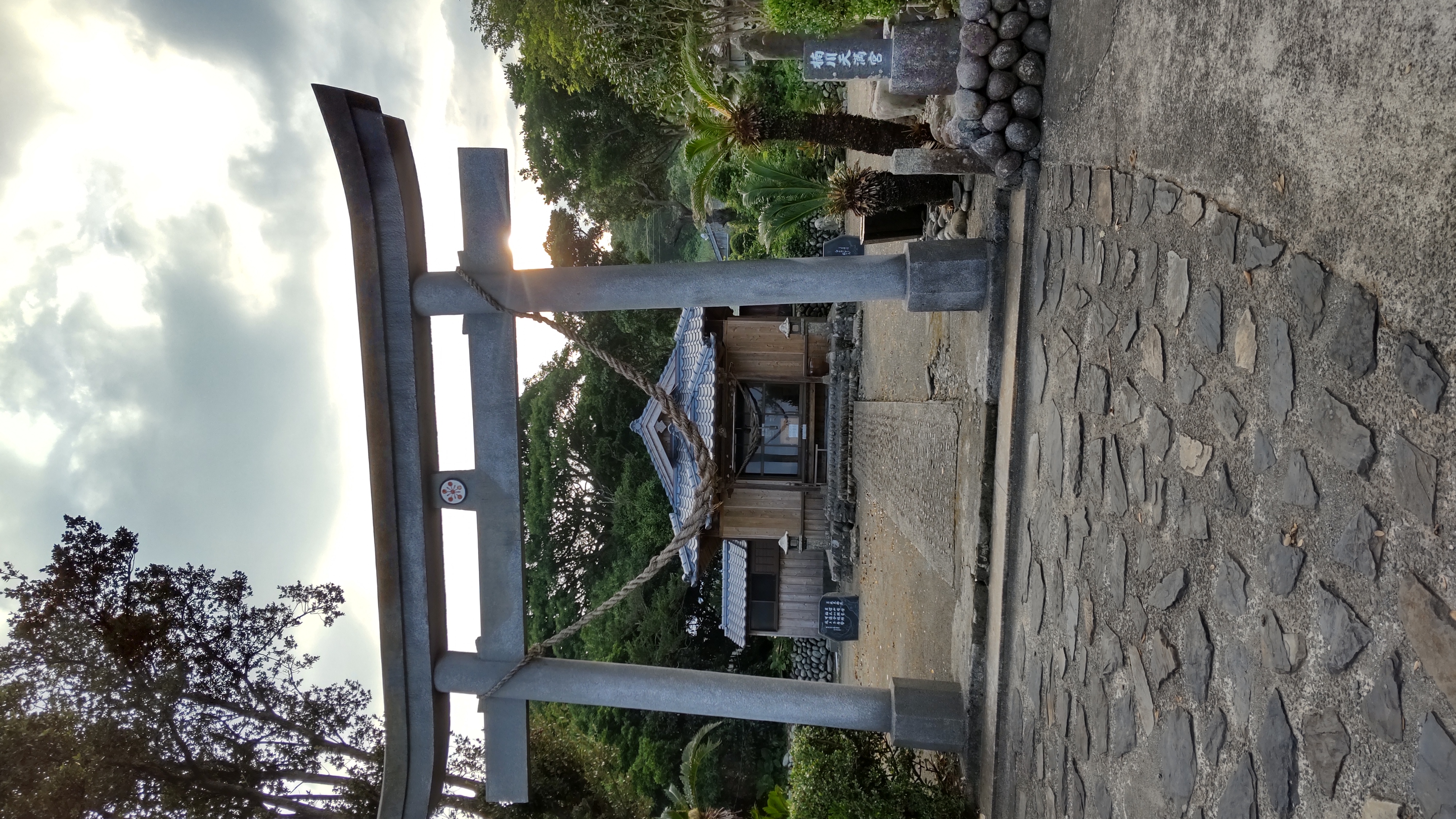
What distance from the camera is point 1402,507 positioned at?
→ 188 cm

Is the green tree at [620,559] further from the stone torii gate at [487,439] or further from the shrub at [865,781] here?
the stone torii gate at [487,439]

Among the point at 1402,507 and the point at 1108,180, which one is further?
the point at 1108,180

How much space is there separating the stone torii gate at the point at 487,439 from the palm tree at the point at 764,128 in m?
2.25

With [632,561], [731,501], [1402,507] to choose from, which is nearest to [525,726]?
[1402,507]

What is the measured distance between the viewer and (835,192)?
8188 mm

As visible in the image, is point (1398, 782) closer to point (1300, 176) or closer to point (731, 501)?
point (1300, 176)

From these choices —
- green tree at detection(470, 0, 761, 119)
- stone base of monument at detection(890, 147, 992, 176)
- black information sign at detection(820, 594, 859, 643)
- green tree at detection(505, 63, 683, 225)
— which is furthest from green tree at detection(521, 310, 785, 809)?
stone base of monument at detection(890, 147, 992, 176)

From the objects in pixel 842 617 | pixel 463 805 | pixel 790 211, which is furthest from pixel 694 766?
pixel 790 211

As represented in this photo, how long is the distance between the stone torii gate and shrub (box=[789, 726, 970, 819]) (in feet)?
1.94

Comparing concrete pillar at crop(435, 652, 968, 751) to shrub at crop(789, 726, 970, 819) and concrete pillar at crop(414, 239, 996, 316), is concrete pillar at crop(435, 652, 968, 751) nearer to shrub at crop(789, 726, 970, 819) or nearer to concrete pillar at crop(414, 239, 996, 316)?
shrub at crop(789, 726, 970, 819)

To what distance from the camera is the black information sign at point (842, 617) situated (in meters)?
12.3

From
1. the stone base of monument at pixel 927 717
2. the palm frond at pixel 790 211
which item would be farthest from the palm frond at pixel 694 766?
the palm frond at pixel 790 211

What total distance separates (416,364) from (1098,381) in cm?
330

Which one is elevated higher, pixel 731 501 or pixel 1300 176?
pixel 1300 176
